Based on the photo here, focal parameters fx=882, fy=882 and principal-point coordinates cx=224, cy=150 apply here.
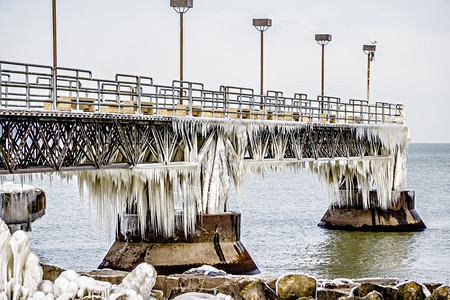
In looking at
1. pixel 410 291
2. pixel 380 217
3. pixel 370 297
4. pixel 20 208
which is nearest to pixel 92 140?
pixel 370 297

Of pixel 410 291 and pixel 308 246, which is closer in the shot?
pixel 410 291

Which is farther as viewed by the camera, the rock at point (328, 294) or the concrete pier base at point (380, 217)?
the concrete pier base at point (380, 217)

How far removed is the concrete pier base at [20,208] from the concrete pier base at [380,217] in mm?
15759

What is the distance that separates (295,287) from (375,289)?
1.94 metres

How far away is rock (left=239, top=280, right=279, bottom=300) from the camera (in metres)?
21.1

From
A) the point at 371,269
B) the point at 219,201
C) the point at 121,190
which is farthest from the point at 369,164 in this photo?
the point at 121,190

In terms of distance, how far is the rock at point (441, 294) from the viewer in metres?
20.9

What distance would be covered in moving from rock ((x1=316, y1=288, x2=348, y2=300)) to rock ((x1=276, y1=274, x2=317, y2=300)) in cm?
15

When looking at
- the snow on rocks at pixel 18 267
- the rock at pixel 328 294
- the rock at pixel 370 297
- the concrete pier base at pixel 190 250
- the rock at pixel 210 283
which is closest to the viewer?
the snow on rocks at pixel 18 267

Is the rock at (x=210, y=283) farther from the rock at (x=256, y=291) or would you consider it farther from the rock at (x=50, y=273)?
the rock at (x=50, y=273)

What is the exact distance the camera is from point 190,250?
29.5 meters

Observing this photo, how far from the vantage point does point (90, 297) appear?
64.0 feet

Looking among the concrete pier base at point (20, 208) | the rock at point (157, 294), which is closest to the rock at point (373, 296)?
the rock at point (157, 294)

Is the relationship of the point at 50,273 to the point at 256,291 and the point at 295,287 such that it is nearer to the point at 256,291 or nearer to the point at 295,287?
the point at 256,291
